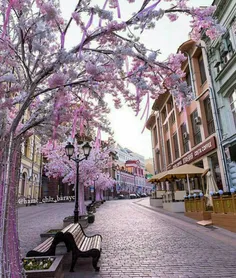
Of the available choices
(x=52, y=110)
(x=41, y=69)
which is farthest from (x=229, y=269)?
(x=41, y=69)

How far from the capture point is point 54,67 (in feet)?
11.4

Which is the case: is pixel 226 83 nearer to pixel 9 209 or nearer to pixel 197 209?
pixel 197 209

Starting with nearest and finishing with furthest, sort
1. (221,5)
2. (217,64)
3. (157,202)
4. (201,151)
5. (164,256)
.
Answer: (164,256), (221,5), (217,64), (201,151), (157,202)

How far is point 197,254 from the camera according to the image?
19.8 feet

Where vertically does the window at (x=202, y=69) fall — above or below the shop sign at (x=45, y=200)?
above

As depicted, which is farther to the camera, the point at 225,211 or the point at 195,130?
the point at 195,130

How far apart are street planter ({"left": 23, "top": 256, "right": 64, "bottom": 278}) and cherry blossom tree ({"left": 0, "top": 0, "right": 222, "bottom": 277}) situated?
0.40 m

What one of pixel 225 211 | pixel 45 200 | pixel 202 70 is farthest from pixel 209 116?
pixel 45 200

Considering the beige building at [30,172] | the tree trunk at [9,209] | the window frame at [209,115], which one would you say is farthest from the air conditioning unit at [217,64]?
the beige building at [30,172]

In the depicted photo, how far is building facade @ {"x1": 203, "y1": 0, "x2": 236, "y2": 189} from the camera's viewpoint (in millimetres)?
13750

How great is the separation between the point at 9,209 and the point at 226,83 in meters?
14.4

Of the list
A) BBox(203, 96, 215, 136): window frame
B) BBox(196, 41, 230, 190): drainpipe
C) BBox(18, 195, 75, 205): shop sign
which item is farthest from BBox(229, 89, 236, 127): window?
BBox(18, 195, 75, 205): shop sign

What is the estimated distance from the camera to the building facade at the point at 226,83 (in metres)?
13.8

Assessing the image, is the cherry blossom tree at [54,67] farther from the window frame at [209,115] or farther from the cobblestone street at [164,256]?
the window frame at [209,115]
